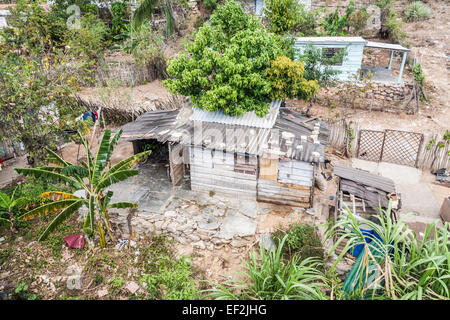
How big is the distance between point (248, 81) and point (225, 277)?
5.91 m

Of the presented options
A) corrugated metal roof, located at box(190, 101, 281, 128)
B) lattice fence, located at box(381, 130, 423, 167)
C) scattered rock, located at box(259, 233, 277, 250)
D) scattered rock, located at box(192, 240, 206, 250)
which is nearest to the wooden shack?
scattered rock, located at box(259, 233, 277, 250)

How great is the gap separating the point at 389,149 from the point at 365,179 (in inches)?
198

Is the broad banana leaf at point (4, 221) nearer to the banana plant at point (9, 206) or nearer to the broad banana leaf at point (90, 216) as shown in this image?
the banana plant at point (9, 206)

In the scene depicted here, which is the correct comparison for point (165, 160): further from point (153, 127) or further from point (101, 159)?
point (101, 159)

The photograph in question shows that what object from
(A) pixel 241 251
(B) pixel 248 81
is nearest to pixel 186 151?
(B) pixel 248 81

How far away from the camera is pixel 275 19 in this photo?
635 inches

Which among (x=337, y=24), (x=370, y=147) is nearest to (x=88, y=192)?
(x=370, y=147)

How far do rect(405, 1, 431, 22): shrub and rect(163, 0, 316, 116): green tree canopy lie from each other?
18.4 meters

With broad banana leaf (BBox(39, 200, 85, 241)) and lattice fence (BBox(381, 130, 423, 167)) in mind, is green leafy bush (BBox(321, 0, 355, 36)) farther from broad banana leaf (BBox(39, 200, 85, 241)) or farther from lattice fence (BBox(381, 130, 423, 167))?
broad banana leaf (BBox(39, 200, 85, 241))

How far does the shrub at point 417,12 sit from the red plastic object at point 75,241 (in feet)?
85.2

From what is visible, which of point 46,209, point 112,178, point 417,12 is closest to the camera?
point 46,209

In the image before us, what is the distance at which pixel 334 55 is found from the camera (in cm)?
1658

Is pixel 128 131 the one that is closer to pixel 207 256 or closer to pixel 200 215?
pixel 200 215

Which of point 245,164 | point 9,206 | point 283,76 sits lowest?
point 9,206
